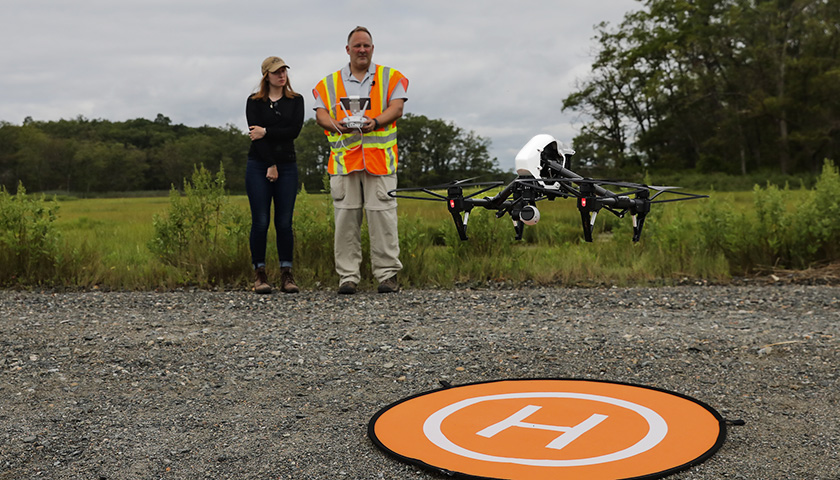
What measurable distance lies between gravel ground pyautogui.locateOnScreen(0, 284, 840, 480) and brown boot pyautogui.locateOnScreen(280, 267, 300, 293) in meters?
0.19

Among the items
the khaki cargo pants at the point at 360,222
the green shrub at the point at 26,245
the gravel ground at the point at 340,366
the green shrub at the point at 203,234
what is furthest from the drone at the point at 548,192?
the green shrub at the point at 26,245

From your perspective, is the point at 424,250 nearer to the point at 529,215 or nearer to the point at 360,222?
the point at 360,222

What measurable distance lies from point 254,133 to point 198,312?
1.85 m

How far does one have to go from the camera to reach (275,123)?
301 inches

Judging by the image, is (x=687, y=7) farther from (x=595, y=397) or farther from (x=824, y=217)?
(x=595, y=397)

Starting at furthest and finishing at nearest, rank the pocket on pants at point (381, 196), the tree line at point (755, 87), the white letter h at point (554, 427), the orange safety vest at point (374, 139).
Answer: the tree line at point (755, 87), the pocket on pants at point (381, 196), the orange safety vest at point (374, 139), the white letter h at point (554, 427)

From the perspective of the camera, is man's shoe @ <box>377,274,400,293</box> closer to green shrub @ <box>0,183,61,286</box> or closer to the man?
the man

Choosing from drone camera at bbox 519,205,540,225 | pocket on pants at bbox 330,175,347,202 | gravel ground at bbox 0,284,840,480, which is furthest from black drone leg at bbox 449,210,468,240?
pocket on pants at bbox 330,175,347,202

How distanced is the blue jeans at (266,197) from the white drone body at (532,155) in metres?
5.92

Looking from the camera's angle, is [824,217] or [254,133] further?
[824,217]

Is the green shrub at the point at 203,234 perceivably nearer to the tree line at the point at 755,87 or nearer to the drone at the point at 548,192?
the drone at the point at 548,192

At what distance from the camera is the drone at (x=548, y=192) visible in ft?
6.88

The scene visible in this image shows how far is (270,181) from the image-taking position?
7891 millimetres

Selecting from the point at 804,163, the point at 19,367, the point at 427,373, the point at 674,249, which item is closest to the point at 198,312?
the point at 19,367
